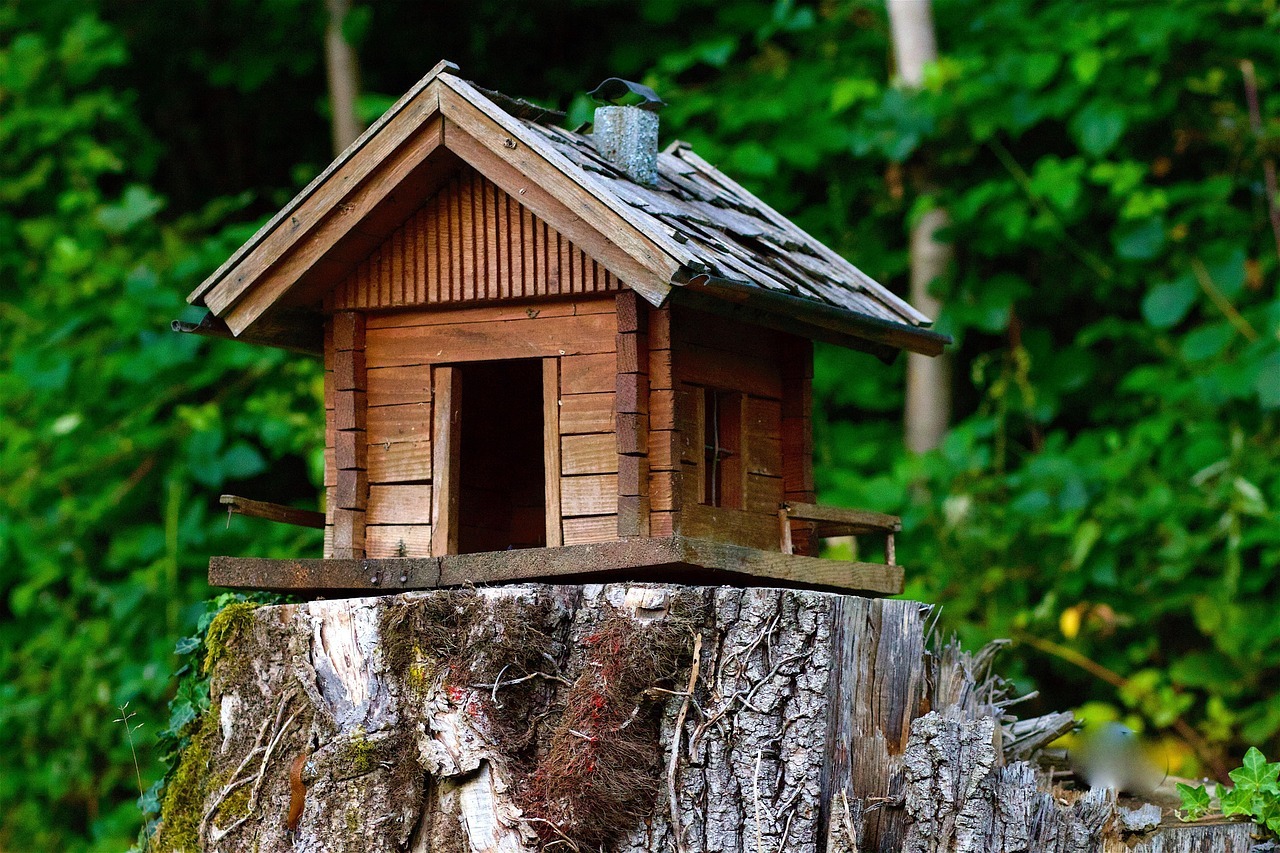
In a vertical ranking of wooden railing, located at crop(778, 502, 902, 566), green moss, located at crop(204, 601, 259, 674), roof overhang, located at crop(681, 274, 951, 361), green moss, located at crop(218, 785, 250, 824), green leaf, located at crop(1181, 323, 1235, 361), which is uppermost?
green leaf, located at crop(1181, 323, 1235, 361)

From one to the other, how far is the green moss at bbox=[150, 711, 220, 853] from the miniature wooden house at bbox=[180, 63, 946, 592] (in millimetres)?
494

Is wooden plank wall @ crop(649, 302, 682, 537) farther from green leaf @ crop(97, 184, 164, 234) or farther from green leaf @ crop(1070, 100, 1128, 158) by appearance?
green leaf @ crop(97, 184, 164, 234)

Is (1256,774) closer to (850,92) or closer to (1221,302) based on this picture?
(1221,302)

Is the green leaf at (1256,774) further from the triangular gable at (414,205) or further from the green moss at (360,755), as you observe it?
the green moss at (360,755)

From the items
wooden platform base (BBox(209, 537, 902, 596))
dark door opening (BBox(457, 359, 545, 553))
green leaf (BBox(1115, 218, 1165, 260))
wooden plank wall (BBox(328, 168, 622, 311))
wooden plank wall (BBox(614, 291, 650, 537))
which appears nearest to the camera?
wooden platform base (BBox(209, 537, 902, 596))

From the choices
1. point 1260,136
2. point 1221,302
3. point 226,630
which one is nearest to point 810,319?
point 226,630

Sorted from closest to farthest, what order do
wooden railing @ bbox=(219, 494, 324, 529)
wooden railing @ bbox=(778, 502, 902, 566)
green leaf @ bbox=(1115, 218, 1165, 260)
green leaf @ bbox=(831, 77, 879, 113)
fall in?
wooden railing @ bbox=(219, 494, 324, 529)
wooden railing @ bbox=(778, 502, 902, 566)
green leaf @ bbox=(1115, 218, 1165, 260)
green leaf @ bbox=(831, 77, 879, 113)

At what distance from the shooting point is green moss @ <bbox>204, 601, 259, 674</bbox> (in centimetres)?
424

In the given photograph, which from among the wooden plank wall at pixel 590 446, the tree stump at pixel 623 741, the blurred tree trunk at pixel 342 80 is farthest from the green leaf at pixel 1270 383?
the blurred tree trunk at pixel 342 80

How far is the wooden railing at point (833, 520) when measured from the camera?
14.7 feet

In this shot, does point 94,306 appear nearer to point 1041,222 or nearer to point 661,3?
point 661,3

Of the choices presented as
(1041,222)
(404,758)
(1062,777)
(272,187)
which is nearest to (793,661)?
(404,758)

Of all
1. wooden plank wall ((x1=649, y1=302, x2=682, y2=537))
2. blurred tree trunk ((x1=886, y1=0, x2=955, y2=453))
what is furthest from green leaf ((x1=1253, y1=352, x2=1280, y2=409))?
wooden plank wall ((x1=649, y1=302, x2=682, y2=537))

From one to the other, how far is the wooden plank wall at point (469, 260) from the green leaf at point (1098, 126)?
4.40m
